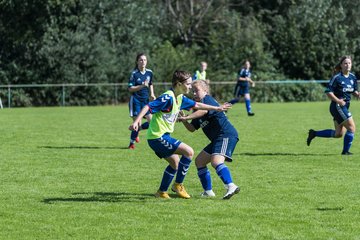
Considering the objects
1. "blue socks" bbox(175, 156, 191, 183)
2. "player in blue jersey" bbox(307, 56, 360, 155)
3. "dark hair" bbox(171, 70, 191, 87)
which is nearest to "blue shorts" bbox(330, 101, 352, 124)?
"player in blue jersey" bbox(307, 56, 360, 155)

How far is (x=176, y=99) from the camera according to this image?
28.6ft

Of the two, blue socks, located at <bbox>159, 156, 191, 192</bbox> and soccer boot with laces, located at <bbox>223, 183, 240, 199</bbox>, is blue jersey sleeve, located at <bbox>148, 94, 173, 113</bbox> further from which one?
soccer boot with laces, located at <bbox>223, 183, 240, 199</bbox>

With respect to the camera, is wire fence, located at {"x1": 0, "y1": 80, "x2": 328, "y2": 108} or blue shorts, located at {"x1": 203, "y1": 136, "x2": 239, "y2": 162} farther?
wire fence, located at {"x1": 0, "y1": 80, "x2": 328, "y2": 108}

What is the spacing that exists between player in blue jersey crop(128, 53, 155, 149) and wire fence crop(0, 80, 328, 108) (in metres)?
20.0

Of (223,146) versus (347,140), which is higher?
(223,146)

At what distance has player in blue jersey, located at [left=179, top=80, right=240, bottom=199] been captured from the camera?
8.87 meters

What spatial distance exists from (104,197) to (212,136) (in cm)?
144

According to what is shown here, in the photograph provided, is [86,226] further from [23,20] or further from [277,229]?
[23,20]

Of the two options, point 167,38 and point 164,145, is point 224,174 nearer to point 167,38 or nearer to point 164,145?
point 164,145

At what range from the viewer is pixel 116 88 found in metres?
36.6

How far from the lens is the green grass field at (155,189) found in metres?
7.14

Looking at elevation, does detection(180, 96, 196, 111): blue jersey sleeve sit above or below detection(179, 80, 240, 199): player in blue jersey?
above

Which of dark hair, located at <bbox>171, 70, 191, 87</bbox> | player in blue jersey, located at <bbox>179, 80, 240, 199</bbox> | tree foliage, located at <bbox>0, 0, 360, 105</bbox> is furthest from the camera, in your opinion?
tree foliage, located at <bbox>0, 0, 360, 105</bbox>

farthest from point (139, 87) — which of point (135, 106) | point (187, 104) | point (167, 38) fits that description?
point (167, 38)
